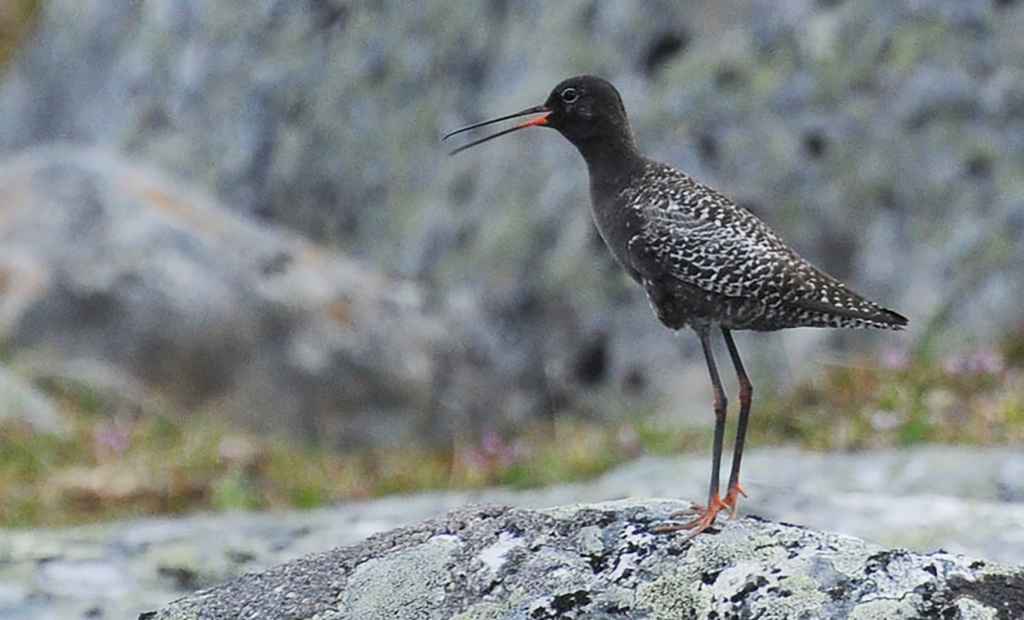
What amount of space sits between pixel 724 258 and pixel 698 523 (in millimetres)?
1268

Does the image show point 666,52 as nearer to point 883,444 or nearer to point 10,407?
point 883,444

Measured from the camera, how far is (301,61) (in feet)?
52.3

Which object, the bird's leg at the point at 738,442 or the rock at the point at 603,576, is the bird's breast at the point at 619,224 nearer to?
the bird's leg at the point at 738,442

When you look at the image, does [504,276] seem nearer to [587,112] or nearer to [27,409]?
[27,409]

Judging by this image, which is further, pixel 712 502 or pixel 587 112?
pixel 587 112

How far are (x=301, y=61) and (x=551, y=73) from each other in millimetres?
3149

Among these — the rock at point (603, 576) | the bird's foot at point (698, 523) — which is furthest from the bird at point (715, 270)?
the rock at point (603, 576)

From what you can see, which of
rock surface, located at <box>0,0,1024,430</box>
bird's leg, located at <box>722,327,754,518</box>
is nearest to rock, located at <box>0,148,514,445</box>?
rock surface, located at <box>0,0,1024,430</box>

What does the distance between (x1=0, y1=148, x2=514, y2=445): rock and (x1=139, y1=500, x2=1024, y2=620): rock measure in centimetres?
829

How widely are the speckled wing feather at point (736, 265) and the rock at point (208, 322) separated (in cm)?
766

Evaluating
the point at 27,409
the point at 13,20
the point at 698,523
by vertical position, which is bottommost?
the point at 698,523

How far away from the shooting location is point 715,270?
6137 mm

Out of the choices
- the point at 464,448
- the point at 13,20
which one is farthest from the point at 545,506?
the point at 13,20

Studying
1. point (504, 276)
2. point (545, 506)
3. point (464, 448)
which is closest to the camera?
point (545, 506)
